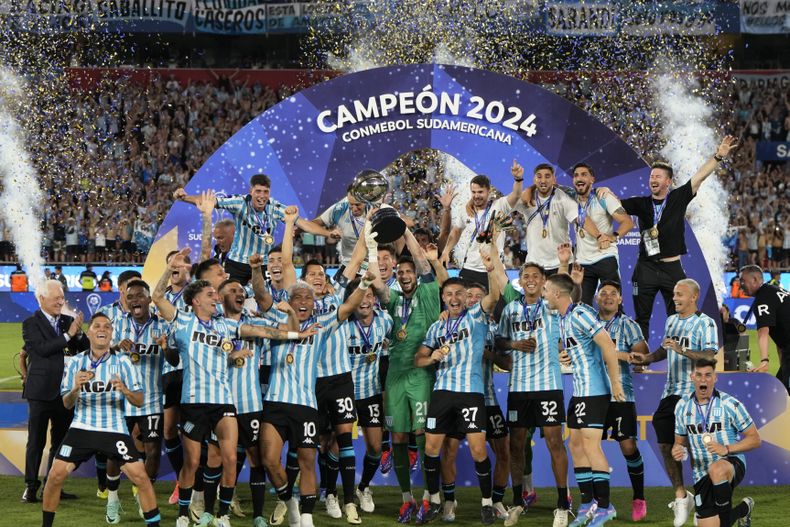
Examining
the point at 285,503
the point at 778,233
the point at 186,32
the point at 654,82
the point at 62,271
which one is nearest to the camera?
the point at 285,503

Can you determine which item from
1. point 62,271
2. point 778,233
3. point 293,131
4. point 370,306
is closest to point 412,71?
point 293,131

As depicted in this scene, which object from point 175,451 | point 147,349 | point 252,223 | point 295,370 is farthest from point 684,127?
point 295,370

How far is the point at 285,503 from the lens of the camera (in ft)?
30.2

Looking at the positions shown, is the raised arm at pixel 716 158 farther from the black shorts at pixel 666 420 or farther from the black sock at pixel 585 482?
the black sock at pixel 585 482

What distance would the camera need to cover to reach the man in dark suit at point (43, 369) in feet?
32.6

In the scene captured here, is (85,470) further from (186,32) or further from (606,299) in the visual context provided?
(186,32)

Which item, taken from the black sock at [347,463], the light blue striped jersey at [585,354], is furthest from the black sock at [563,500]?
the black sock at [347,463]

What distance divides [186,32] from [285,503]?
2535 centimetres

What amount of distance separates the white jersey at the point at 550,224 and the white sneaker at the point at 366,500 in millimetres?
2987

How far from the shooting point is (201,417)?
8.77 meters

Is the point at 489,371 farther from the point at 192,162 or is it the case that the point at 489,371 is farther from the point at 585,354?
the point at 192,162

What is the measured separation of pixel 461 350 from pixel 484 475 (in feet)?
3.32

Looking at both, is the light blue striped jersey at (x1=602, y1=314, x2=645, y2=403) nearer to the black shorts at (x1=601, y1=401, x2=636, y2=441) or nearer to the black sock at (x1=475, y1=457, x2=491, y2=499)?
the black shorts at (x1=601, y1=401, x2=636, y2=441)

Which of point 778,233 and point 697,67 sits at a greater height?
point 697,67
